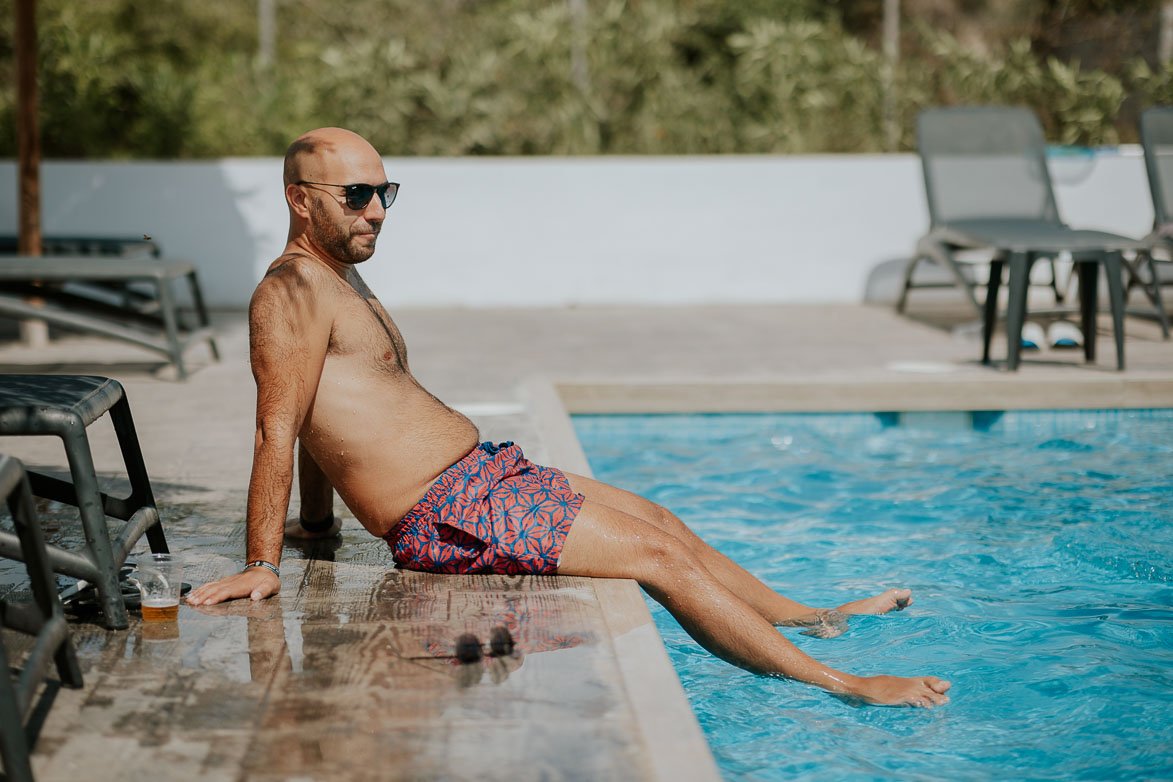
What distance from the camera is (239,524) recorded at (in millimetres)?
3625

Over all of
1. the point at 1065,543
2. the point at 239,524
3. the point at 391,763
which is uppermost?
the point at 391,763

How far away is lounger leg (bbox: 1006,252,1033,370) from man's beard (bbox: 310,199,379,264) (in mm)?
4389

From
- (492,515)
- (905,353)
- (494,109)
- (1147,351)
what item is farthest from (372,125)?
(492,515)

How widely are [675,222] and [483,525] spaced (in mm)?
7354

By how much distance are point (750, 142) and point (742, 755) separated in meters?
9.09

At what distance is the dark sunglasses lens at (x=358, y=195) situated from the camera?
2.92 meters

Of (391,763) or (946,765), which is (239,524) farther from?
(946,765)

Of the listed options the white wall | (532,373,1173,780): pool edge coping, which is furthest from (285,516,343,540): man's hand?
the white wall

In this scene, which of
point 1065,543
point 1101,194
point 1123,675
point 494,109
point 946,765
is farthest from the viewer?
point 494,109

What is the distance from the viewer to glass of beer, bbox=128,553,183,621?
2.70 m

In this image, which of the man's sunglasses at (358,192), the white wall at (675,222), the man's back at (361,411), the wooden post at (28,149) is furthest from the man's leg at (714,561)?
the white wall at (675,222)

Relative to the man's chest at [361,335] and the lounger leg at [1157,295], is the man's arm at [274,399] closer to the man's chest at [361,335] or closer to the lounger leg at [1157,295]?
the man's chest at [361,335]

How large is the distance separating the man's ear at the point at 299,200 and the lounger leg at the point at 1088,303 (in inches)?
195

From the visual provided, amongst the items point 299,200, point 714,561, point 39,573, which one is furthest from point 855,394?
point 39,573
